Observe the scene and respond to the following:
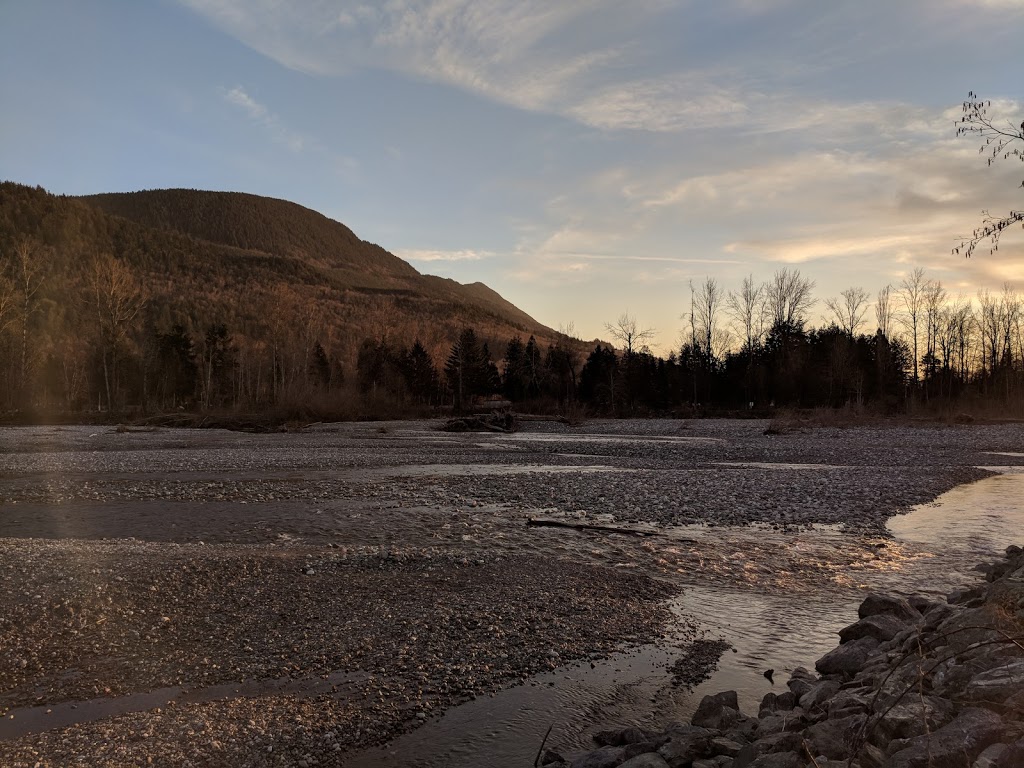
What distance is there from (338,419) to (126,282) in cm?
3099

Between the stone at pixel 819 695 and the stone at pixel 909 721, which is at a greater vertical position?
the stone at pixel 909 721

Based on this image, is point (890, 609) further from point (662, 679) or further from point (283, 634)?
point (283, 634)

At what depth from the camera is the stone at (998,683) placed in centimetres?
409

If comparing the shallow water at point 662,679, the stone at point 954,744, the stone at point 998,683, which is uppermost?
the stone at point 998,683

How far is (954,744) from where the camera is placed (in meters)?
3.63

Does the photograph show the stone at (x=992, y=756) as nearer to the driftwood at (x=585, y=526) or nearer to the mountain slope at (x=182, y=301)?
the driftwood at (x=585, y=526)

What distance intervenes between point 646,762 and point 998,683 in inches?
95.5

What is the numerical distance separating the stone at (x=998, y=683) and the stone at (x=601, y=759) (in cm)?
247

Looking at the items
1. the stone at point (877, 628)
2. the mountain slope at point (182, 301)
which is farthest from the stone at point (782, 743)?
the mountain slope at point (182, 301)

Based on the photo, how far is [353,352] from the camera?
144875 mm

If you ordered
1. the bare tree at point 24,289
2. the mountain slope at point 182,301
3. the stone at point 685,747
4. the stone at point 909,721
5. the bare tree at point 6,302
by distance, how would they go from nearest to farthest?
1. the stone at point 909,721
2. the stone at point 685,747
3. the bare tree at point 6,302
4. the bare tree at point 24,289
5. the mountain slope at point 182,301

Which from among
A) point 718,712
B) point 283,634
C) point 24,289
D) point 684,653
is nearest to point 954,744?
point 718,712

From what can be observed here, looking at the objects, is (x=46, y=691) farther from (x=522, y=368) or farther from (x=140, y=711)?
(x=522, y=368)

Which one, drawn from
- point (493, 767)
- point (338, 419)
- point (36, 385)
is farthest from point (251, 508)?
point (36, 385)
